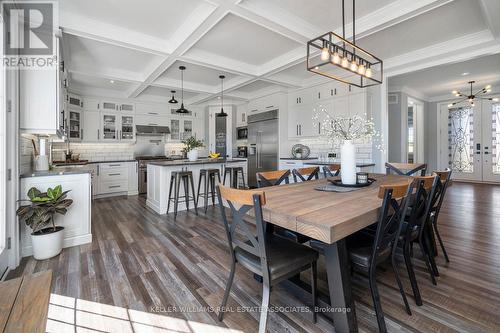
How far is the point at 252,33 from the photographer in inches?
135

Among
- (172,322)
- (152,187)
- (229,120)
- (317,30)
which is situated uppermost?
(317,30)

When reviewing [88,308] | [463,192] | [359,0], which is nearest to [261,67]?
[359,0]

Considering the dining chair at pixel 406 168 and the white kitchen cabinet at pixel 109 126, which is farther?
the white kitchen cabinet at pixel 109 126

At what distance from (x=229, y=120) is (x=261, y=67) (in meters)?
2.84

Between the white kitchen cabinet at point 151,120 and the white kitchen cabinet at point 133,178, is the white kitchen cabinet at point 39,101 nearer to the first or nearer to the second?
the white kitchen cabinet at point 133,178

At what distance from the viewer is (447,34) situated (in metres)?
3.44

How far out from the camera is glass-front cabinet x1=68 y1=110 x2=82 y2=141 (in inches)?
218

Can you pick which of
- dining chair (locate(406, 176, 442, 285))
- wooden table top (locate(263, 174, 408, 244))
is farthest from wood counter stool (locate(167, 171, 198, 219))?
dining chair (locate(406, 176, 442, 285))

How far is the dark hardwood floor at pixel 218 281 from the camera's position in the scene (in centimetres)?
157

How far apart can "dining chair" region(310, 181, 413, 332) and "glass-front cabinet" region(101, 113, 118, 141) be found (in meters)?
6.24

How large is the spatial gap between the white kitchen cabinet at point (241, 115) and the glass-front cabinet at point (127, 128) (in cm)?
299

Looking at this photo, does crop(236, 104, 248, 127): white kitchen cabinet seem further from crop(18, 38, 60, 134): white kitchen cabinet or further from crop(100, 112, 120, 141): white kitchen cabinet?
crop(18, 38, 60, 134): white kitchen cabinet

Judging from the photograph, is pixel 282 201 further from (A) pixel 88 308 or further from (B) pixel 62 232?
(B) pixel 62 232

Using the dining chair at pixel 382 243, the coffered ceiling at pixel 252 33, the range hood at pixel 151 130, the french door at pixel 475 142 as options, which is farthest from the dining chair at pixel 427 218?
the french door at pixel 475 142
